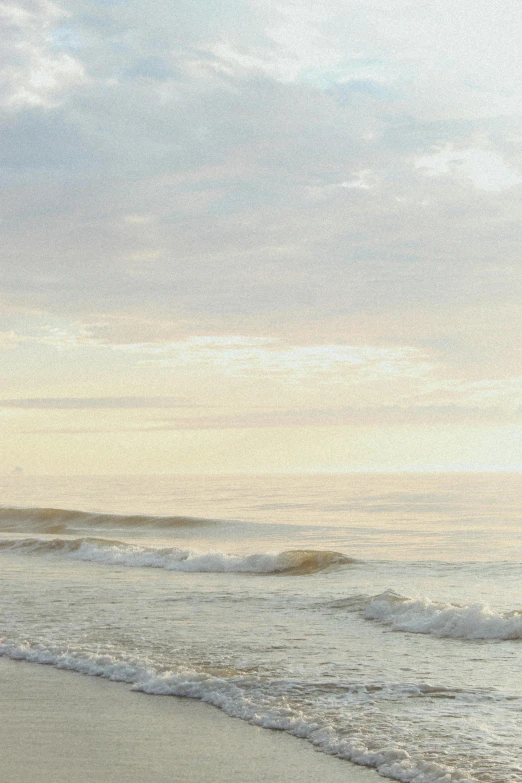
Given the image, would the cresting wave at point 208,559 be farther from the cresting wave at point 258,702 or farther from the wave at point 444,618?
the cresting wave at point 258,702

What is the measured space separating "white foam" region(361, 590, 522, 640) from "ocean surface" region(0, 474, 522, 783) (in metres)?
0.03

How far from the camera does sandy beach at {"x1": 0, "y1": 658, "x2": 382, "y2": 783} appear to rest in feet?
22.3

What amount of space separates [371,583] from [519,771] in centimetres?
1222

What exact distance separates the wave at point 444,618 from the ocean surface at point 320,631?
0.03 metres

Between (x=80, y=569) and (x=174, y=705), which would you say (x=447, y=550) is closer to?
(x=80, y=569)

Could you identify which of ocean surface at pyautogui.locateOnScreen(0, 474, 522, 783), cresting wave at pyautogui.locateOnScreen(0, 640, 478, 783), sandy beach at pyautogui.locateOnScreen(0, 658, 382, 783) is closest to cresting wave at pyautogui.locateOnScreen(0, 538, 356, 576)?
ocean surface at pyautogui.locateOnScreen(0, 474, 522, 783)

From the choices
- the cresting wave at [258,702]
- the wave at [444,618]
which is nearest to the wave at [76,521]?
the wave at [444,618]

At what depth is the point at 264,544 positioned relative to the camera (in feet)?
94.3

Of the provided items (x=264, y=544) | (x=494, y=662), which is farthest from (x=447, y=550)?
(x=494, y=662)

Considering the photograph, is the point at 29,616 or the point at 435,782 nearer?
the point at 435,782

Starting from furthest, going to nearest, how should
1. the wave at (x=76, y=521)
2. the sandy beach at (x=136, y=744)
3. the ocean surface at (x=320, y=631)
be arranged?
the wave at (x=76, y=521)
the ocean surface at (x=320, y=631)
the sandy beach at (x=136, y=744)

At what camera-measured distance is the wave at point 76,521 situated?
3722 cm

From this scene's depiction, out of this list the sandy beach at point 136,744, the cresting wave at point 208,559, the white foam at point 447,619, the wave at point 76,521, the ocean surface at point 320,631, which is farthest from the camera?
the wave at point 76,521

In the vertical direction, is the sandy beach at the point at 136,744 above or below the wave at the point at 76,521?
below
